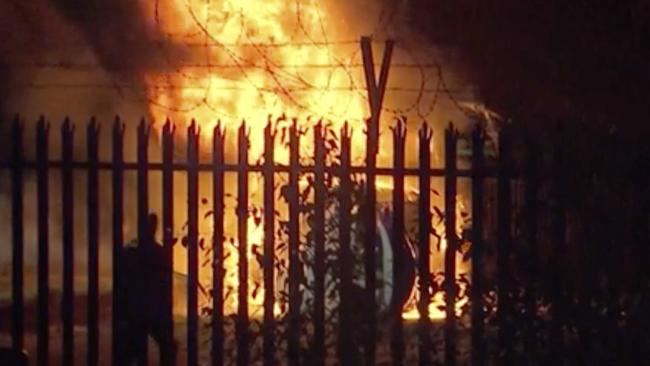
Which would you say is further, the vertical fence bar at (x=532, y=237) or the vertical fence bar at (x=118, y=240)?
the vertical fence bar at (x=118, y=240)

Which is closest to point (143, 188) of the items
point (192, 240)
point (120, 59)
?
point (192, 240)

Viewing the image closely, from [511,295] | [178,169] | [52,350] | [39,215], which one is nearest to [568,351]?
[511,295]

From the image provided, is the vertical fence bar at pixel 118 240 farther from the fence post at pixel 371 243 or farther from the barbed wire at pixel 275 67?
the barbed wire at pixel 275 67

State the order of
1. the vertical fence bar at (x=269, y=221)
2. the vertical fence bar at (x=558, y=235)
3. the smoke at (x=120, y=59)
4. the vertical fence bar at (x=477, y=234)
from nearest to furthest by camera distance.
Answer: the vertical fence bar at (x=558, y=235), the vertical fence bar at (x=477, y=234), the vertical fence bar at (x=269, y=221), the smoke at (x=120, y=59)

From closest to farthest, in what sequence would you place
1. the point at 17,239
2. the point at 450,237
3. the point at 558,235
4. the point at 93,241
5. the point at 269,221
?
1. the point at 558,235
2. the point at 450,237
3. the point at 269,221
4. the point at 93,241
5. the point at 17,239

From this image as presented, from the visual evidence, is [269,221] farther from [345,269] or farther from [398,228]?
[398,228]

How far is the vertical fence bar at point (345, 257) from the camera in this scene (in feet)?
29.3

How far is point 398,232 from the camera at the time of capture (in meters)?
9.16

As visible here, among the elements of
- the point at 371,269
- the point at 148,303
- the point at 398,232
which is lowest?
the point at 148,303

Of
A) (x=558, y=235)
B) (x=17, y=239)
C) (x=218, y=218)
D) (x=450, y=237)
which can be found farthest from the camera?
(x=17, y=239)

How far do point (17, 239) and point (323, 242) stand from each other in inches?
86.5

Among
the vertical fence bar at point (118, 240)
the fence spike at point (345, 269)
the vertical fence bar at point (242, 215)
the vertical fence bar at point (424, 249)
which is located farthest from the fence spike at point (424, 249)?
the vertical fence bar at point (118, 240)

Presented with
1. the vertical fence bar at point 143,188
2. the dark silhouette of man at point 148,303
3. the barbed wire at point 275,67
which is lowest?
the dark silhouette of man at point 148,303

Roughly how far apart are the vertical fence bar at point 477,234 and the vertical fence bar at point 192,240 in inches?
71.6
